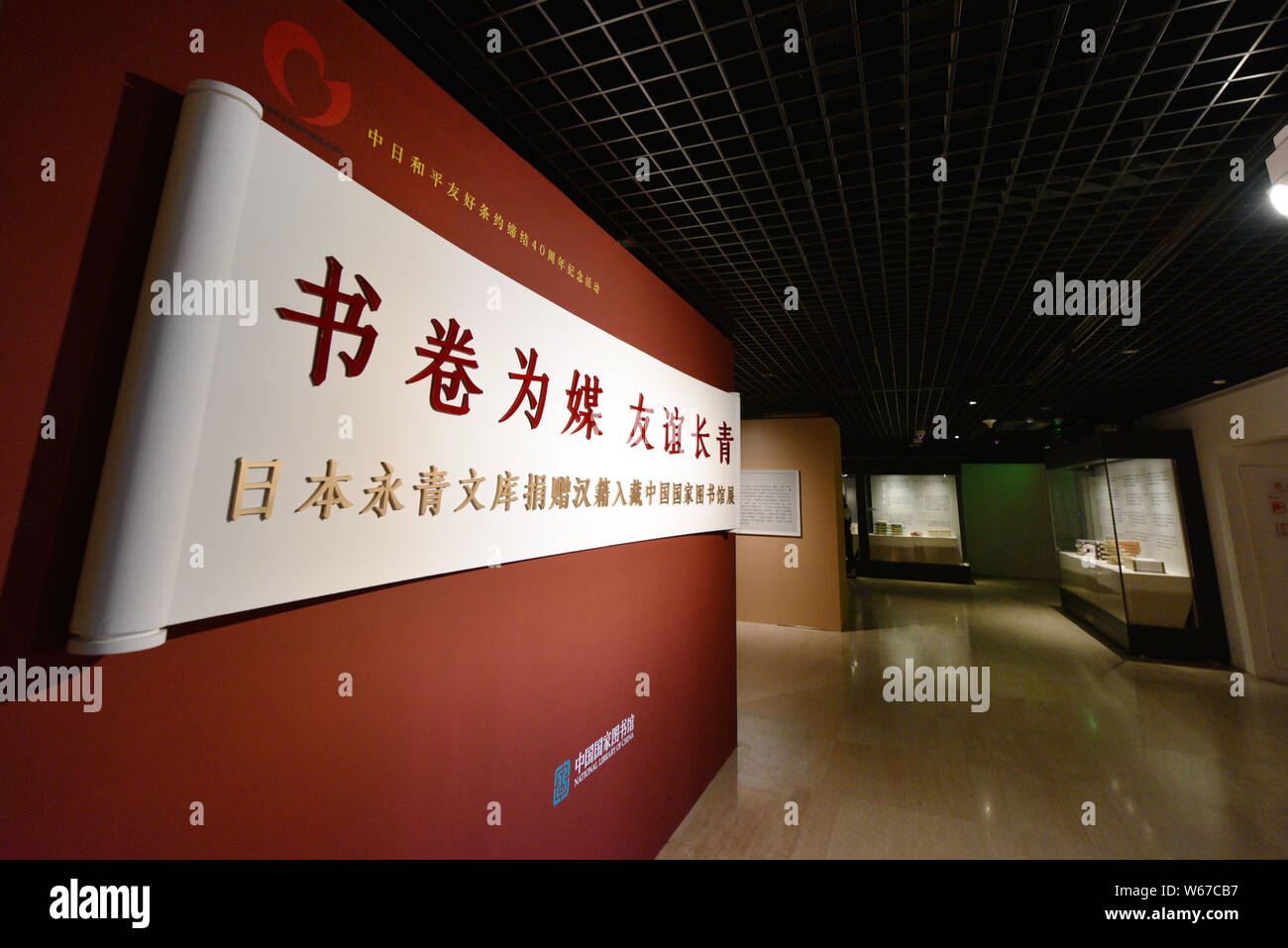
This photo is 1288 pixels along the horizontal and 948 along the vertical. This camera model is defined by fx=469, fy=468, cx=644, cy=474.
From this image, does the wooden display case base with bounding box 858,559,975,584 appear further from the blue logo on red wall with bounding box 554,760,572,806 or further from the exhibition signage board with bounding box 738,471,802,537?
the blue logo on red wall with bounding box 554,760,572,806

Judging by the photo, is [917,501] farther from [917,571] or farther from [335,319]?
[335,319]

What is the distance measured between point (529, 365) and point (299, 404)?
2.07ft

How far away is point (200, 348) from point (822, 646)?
5784mm

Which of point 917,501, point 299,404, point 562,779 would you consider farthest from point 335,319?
point 917,501

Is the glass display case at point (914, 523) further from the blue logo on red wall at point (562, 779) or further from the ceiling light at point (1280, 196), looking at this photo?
the blue logo on red wall at point (562, 779)

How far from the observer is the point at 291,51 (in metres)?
0.91

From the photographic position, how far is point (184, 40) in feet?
2.51

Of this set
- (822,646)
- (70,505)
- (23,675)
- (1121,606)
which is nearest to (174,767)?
(23,675)

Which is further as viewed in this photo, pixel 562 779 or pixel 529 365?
pixel 562 779

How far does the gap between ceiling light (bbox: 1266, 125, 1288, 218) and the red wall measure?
7.77 ft

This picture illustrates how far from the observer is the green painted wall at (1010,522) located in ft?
35.5

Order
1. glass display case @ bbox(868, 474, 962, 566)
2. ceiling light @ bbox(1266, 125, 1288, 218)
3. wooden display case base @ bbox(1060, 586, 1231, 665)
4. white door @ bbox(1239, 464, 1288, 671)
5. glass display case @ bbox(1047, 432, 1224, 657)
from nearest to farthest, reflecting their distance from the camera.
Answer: ceiling light @ bbox(1266, 125, 1288, 218), white door @ bbox(1239, 464, 1288, 671), wooden display case base @ bbox(1060, 586, 1231, 665), glass display case @ bbox(1047, 432, 1224, 657), glass display case @ bbox(868, 474, 962, 566)

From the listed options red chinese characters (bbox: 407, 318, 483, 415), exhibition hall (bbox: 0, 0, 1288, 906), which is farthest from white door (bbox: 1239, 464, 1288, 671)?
red chinese characters (bbox: 407, 318, 483, 415)

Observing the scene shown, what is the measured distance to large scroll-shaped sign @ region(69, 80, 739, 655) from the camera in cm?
65
